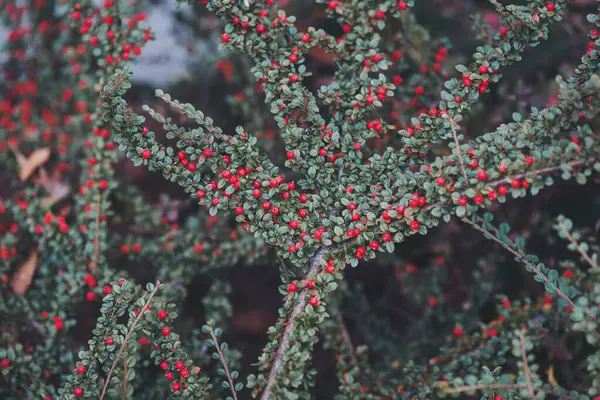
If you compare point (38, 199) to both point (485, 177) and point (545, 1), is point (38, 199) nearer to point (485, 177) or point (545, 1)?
point (485, 177)

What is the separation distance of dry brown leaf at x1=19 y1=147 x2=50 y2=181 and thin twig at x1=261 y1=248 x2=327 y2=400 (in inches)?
48.2

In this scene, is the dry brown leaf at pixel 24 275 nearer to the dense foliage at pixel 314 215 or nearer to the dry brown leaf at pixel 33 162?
the dense foliage at pixel 314 215

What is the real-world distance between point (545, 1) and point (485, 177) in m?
0.44

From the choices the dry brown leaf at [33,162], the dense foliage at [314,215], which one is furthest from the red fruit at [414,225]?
the dry brown leaf at [33,162]

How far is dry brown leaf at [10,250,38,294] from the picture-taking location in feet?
6.00

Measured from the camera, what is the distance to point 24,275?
185 centimetres

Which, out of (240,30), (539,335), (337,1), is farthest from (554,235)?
(240,30)

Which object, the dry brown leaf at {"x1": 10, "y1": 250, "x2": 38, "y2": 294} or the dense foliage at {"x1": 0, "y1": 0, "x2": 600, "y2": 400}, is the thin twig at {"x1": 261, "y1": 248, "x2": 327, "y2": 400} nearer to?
the dense foliage at {"x1": 0, "y1": 0, "x2": 600, "y2": 400}

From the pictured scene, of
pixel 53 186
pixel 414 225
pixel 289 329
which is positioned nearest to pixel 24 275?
pixel 53 186

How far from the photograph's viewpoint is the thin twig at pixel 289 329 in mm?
1300

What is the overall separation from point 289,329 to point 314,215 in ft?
0.88

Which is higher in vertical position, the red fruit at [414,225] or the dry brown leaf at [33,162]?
the dry brown leaf at [33,162]

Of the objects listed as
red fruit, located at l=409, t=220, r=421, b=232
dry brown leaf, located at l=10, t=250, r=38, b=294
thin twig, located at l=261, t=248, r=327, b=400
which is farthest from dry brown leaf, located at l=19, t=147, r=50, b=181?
red fruit, located at l=409, t=220, r=421, b=232

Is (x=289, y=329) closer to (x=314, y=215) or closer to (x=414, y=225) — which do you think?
(x=314, y=215)
